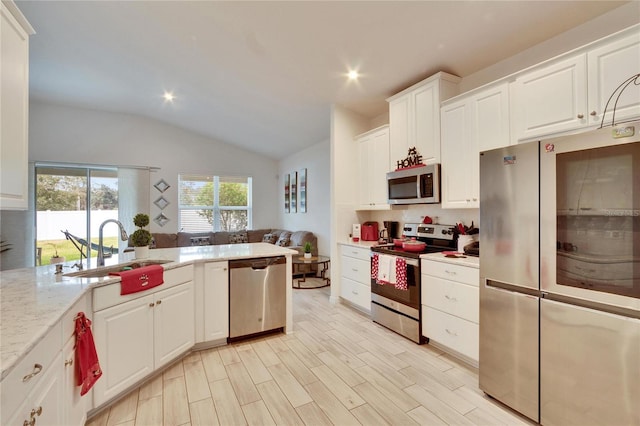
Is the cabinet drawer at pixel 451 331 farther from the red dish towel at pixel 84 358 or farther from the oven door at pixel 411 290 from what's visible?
the red dish towel at pixel 84 358

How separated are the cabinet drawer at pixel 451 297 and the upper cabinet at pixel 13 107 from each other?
3055 mm

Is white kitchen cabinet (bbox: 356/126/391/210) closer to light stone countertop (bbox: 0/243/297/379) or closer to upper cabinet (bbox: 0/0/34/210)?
light stone countertop (bbox: 0/243/297/379)

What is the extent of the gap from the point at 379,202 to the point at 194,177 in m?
4.97

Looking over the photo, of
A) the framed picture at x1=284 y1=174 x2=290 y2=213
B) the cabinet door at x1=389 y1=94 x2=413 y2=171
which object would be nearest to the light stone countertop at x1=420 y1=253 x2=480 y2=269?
the cabinet door at x1=389 y1=94 x2=413 y2=171

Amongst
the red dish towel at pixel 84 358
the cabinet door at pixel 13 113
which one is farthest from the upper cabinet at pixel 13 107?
the red dish towel at pixel 84 358

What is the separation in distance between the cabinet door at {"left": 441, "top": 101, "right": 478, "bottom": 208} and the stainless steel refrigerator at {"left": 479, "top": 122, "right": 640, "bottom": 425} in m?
0.76

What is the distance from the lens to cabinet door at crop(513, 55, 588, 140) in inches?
77.2

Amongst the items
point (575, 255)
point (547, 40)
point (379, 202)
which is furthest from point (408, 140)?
point (575, 255)

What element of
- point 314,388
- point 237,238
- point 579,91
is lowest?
point 314,388

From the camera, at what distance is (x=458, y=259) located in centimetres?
254

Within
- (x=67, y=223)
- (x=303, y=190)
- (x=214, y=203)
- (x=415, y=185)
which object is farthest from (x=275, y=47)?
(x=67, y=223)

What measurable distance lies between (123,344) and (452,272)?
266 centimetres

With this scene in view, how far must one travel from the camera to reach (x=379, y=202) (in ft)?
12.8

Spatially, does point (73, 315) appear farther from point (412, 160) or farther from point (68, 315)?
point (412, 160)
